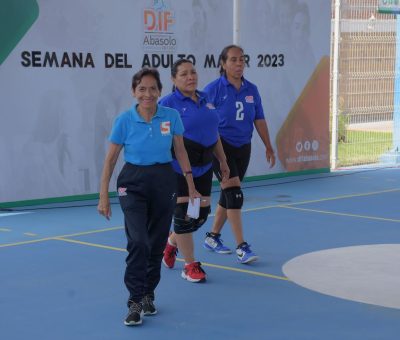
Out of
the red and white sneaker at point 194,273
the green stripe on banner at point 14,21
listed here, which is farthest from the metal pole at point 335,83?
the red and white sneaker at point 194,273

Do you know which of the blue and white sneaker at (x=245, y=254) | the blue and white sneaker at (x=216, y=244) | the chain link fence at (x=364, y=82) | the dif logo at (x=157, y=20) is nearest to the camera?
the blue and white sneaker at (x=245, y=254)

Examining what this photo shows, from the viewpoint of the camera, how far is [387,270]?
7.21 metres

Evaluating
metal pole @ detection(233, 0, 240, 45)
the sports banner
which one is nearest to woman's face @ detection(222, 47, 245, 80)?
the sports banner

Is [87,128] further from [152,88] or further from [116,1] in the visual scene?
[152,88]

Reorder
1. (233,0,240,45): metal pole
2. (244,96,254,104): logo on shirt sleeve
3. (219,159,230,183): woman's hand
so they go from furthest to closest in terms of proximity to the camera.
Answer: (233,0,240,45): metal pole → (244,96,254,104): logo on shirt sleeve → (219,159,230,183): woman's hand

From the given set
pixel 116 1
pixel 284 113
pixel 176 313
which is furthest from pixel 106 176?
pixel 284 113

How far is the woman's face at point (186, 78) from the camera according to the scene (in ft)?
21.7

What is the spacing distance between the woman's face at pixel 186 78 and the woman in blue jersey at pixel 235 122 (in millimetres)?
915

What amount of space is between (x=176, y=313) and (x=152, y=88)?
1662 mm

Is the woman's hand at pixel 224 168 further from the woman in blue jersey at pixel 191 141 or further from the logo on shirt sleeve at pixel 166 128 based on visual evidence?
the logo on shirt sleeve at pixel 166 128

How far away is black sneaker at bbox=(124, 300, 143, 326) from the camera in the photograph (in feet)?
18.4

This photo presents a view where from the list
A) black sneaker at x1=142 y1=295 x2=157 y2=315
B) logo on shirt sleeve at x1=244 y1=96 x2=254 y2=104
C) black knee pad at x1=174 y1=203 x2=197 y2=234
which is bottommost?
black sneaker at x1=142 y1=295 x2=157 y2=315

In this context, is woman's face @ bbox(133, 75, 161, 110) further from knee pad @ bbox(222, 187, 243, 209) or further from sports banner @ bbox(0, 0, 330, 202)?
sports banner @ bbox(0, 0, 330, 202)

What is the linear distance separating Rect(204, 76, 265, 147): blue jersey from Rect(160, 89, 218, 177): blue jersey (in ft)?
2.17
